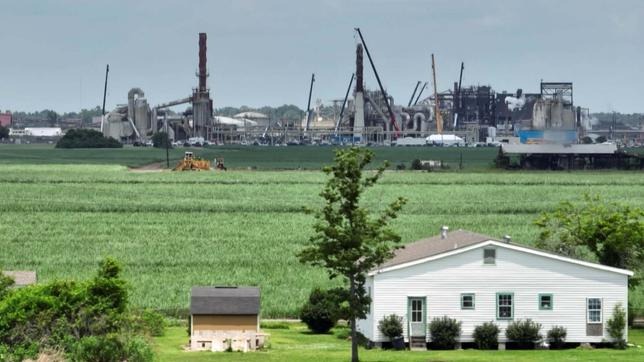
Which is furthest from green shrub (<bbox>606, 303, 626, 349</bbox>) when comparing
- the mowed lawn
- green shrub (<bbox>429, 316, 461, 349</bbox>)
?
green shrub (<bbox>429, 316, 461, 349</bbox>)

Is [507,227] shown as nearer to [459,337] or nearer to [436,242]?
[436,242]

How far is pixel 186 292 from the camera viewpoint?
71688 millimetres

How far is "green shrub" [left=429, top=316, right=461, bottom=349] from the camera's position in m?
58.8

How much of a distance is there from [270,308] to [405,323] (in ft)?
32.1

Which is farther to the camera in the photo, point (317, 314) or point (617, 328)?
point (317, 314)

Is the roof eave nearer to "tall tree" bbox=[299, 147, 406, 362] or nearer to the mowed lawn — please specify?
the mowed lawn

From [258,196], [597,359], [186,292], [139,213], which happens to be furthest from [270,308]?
[258,196]

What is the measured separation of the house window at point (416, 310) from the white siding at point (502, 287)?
266 mm

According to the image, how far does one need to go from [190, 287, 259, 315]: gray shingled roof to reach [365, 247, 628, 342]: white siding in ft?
14.1

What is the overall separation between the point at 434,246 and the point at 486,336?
6.58 m

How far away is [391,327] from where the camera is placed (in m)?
58.7

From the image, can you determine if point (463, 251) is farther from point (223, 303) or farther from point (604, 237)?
point (604, 237)

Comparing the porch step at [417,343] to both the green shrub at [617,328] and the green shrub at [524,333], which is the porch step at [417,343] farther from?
the green shrub at [617,328]

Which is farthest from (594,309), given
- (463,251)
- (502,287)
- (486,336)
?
(463,251)
